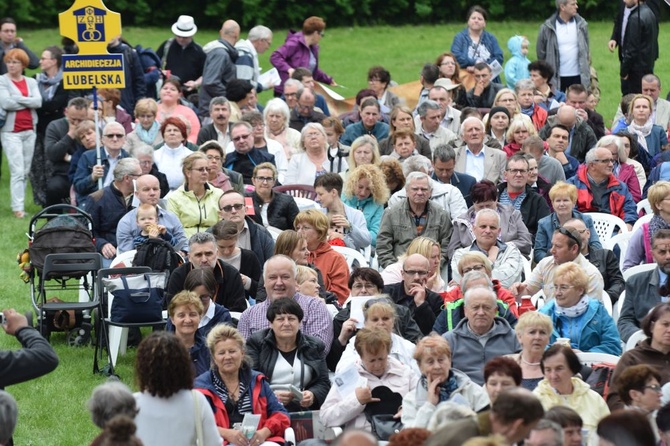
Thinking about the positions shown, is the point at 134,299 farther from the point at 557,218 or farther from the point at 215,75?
the point at 215,75

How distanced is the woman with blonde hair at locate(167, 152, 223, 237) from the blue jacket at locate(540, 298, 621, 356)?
3.78 m

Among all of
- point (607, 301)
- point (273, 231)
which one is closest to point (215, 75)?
point (273, 231)

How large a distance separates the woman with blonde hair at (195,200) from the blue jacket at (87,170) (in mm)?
1652

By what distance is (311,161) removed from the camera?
570 inches

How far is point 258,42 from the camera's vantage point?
19156 mm

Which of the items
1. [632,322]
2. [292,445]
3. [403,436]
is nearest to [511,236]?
[632,322]

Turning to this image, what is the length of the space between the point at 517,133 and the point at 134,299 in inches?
215

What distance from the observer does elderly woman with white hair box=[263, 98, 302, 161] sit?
50.4 feet

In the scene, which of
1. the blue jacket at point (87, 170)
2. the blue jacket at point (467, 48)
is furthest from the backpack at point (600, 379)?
the blue jacket at point (467, 48)

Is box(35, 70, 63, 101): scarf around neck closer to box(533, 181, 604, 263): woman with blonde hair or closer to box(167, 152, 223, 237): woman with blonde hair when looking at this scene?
box(167, 152, 223, 237): woman with blonde hair

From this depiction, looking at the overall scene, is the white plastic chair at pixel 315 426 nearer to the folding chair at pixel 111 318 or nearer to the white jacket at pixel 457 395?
the white jacket at pixel 457 395

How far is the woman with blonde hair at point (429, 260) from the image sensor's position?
10.9 meters

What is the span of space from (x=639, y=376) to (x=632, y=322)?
2548 mm

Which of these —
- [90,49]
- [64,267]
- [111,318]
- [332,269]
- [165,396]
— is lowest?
[111,318]
